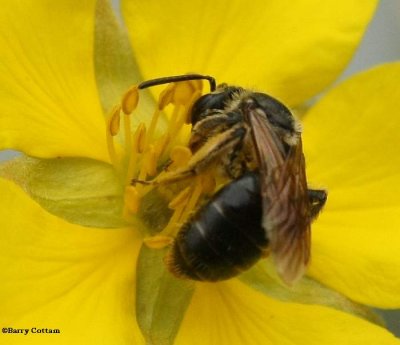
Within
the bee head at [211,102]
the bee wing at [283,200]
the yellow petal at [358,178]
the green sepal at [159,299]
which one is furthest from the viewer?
the yellow petal at [358,178]

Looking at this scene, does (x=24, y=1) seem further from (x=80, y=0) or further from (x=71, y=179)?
(x=71, y=179)

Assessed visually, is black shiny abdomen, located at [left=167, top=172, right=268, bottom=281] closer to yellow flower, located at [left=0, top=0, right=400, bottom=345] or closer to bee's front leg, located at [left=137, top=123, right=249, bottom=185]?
bee's front leg, located at [left=137, top=123, right=249, bottom=185]

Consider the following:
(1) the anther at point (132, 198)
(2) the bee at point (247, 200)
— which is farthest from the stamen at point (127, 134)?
(2) the bee at point (247, 200)

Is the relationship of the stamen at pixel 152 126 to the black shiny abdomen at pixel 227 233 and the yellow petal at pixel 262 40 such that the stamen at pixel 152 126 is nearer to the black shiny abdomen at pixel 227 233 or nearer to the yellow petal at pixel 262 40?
the yellow petal at pixel 262 40

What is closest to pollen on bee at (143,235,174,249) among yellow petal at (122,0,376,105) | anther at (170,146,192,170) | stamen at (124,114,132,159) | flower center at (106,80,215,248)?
flower center at (106,80,215,248)

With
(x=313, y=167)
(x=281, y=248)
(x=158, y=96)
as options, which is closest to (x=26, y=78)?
(x=158, y=96)

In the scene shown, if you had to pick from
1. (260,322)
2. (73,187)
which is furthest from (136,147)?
(260,322)

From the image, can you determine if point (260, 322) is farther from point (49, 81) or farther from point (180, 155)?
point (49, 81)
